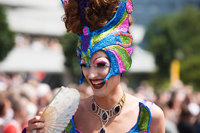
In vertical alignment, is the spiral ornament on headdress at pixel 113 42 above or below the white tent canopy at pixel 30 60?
above

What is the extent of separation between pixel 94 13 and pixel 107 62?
1.34 ft

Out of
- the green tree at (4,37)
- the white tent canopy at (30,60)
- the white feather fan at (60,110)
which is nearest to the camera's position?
the white feather fan at (60,110)

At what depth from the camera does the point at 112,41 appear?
285cm

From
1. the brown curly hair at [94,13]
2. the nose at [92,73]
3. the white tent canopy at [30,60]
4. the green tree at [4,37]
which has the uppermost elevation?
the brown curly hair at [94,13]

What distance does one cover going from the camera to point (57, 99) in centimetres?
298

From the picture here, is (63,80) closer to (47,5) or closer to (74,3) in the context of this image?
(47,5)

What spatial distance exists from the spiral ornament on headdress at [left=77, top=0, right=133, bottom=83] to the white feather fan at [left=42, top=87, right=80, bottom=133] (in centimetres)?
37

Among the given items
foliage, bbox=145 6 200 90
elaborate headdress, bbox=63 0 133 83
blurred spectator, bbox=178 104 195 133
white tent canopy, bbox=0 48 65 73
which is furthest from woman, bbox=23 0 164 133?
foliage, bbox=145 6 200 90

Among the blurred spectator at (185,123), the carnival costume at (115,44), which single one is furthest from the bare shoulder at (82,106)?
the blurred spectator at (185,123)

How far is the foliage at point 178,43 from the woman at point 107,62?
94.2ft

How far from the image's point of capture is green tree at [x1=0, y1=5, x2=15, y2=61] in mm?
13242

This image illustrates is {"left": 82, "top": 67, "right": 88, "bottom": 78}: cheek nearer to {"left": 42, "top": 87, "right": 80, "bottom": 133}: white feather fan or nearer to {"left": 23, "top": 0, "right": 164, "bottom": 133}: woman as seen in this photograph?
{"left": 23, "top": 0, "right": 164, "bottom": 133}: woman

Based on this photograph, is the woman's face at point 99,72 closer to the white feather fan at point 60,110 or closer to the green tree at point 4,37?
the white feather fan at point 60,110

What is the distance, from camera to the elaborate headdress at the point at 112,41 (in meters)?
2.82
